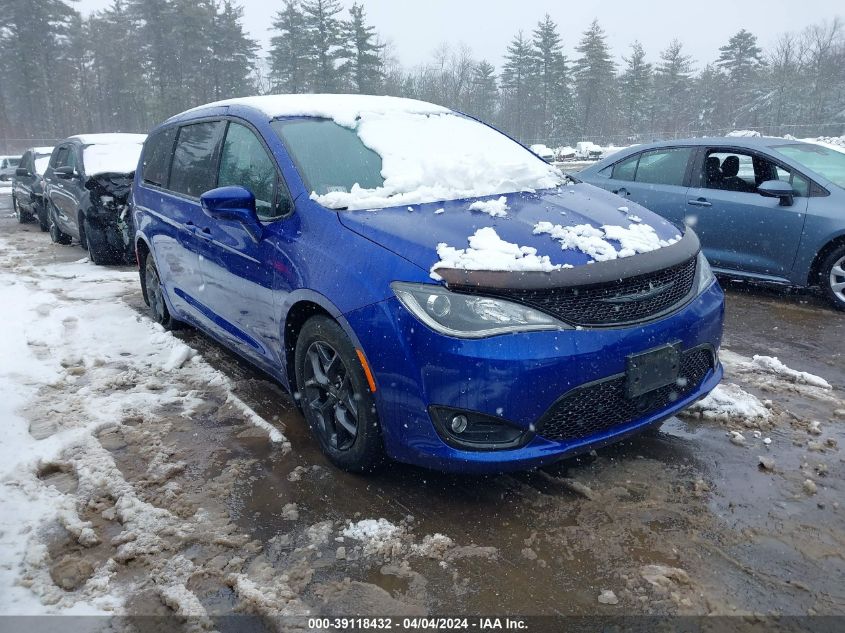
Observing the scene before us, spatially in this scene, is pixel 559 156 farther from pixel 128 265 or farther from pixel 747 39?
pixel 128 265

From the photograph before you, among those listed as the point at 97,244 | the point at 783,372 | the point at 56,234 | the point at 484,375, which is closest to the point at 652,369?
the point at 484,375

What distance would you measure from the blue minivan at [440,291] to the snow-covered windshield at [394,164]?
0.01 m

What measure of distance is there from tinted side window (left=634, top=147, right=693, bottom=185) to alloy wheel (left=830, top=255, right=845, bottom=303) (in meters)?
1.64

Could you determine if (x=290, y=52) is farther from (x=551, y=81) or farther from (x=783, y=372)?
→ (x=783, y=372)

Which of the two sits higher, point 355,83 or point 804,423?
point 355,83

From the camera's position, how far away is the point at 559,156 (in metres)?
41.9

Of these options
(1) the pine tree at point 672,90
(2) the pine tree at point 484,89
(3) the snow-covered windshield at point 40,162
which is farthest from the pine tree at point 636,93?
(3) the snow-covered windshield at point 40,162

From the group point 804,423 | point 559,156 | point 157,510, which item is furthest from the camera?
point 559,156

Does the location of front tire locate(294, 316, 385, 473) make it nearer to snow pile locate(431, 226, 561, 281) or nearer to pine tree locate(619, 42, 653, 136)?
snow pile locate(431, 226, 561, 281)

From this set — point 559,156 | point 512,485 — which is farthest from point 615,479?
point 559,156

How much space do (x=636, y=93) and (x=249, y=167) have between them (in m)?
61.5

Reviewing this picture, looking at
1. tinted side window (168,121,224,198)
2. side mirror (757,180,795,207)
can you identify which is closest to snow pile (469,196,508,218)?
tinted side window (168,121,224,198)

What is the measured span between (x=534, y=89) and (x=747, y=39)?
18565mm

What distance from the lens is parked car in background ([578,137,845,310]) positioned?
5.42 m
